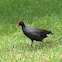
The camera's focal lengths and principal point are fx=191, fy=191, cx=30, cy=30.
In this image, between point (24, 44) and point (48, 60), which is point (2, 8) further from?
point (48, 60)

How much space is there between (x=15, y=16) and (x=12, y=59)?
6467 mm

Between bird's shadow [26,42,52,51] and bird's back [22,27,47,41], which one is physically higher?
bird's back [22,27,47,41]

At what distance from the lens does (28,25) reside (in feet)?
34.5

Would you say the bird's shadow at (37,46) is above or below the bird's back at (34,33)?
below

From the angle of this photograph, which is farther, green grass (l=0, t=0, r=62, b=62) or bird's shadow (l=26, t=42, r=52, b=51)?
bird's shadow (l=26, t=42, r=52, b=51)

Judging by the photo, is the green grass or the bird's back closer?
the green grass

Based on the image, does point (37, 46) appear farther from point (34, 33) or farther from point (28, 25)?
point (28, 25)

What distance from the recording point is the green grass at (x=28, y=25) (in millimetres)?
6379

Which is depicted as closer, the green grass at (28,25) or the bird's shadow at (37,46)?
the green grass at (28,25)

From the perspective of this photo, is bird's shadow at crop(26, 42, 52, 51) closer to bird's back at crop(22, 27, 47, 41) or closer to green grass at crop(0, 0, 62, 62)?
green grass at crop(0, 0, 62, 62)

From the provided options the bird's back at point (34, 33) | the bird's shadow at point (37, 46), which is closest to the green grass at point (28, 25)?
the bird's shadow at point (37, 46)

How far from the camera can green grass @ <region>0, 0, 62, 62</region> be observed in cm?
638

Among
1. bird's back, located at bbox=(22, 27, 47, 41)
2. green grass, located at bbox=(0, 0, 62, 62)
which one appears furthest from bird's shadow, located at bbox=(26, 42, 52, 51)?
bird's back, located at bbox=(22, 27, 47, 41)

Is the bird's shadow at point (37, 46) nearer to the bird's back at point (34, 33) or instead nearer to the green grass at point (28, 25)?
the green grass at point (28, 25)
